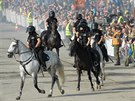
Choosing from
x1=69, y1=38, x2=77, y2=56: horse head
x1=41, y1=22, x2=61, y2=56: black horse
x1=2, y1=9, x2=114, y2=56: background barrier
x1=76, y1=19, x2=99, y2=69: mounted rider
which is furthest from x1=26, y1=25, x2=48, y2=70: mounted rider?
x1=2, y1=9, x2=114, y2=56: background barrier

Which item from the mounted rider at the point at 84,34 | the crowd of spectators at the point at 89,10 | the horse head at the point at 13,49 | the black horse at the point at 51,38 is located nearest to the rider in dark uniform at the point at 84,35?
the mounted rider at the point at 84,34

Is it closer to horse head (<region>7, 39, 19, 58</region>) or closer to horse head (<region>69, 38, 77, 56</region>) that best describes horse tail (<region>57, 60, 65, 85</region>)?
horse head (<region>69, 38, 77, 56</region>)

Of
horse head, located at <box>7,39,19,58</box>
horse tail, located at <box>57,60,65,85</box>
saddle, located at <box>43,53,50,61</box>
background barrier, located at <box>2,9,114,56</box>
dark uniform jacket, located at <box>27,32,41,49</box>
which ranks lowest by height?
horse tail, located at <box>57,60,65,85</box>

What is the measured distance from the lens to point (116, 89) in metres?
21.2

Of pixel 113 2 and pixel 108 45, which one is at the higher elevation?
pixel 113 2

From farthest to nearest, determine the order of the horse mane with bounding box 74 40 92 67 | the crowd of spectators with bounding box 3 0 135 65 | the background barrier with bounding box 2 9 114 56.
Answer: the background barrier with bounding box 2 9 114 56
the crowd of spectators with bounding box 3 0 135 65
the horse mane with bounding box 74 40 92 67

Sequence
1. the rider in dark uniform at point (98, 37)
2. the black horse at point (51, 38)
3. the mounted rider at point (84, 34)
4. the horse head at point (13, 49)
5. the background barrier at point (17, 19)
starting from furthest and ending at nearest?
the background barrier at point (17, 19) < the black horse at point (51, 38) < the rider in dark uniform at point (98, 37) < the mounted rider at point (84, 34) < the horse head at point (13, 49)

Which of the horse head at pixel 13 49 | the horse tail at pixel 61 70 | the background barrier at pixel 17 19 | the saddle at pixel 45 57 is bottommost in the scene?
the horse tail at pixel 61 70

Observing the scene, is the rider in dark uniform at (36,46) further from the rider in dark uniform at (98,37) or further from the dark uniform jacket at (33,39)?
the rider in dark uniform at (98,37)

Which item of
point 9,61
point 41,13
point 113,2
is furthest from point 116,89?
point 41,13

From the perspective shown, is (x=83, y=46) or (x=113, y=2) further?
(x=113, y=2)

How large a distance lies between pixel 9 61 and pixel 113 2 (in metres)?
13.6

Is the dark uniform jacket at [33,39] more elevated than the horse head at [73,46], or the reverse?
the dark uniform jacket at [33,39]

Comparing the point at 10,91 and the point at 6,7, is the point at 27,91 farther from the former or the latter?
the point at 6,7
